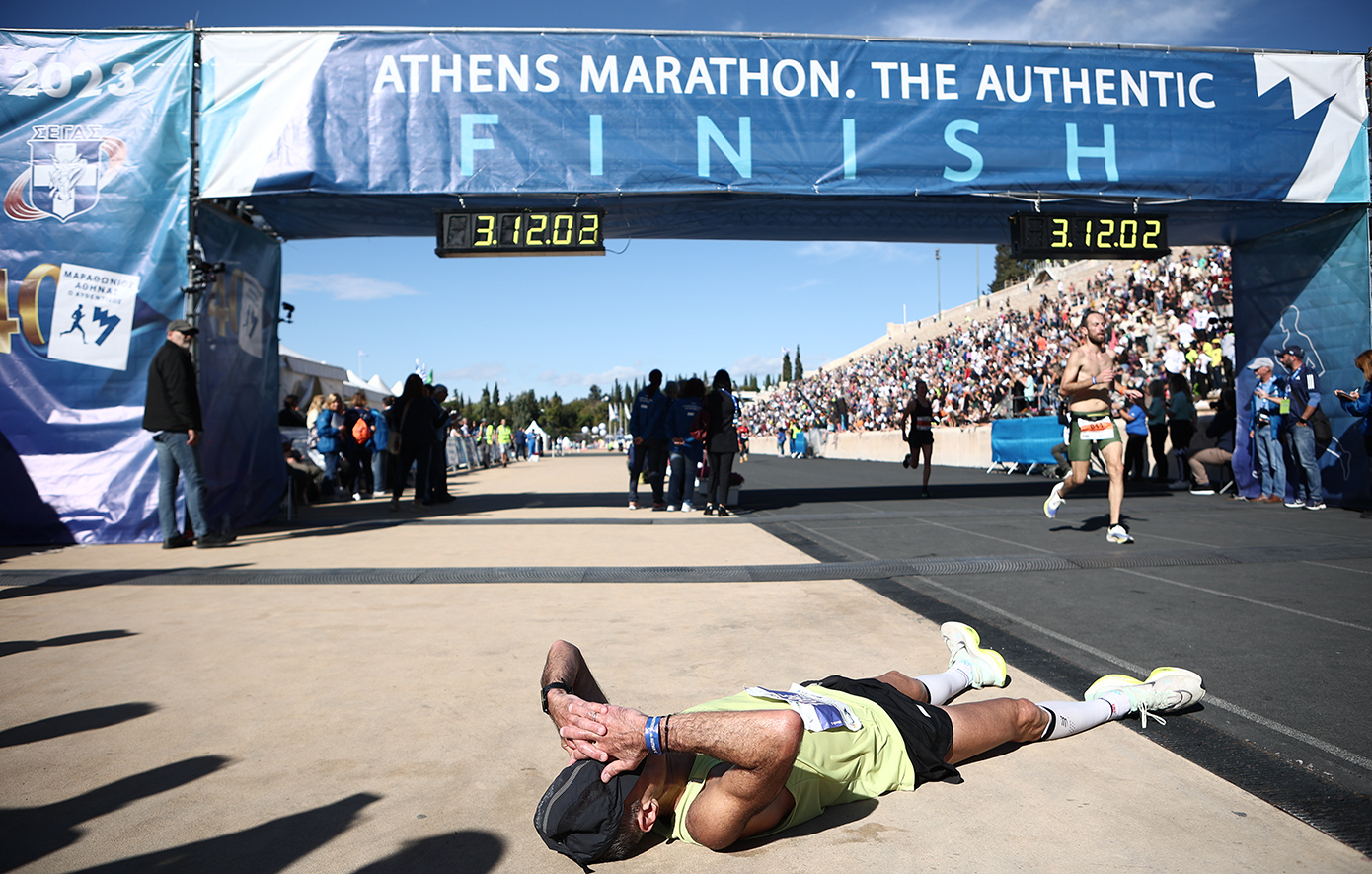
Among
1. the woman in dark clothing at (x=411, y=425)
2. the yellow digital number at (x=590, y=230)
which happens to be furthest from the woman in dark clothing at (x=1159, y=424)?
the woman in dark clothing at (x=411, y=425)

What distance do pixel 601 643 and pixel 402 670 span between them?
3.07 feet

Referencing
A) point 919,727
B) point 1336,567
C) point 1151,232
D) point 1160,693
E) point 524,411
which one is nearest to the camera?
point 919,727

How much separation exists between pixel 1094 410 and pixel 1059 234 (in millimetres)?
3035

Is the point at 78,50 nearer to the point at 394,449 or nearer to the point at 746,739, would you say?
the point at 394,449

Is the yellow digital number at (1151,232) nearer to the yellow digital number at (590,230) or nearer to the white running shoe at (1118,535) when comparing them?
the white running shoe at (1118,535)

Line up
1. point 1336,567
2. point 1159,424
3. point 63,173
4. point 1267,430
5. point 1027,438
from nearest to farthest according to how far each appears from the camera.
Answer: point 1336,567 < point 63,173 < point 1267,430 < point 1159,424 < point 1027,438

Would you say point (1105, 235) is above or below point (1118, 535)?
above

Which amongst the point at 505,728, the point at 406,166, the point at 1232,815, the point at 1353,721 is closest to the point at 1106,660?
the point at 1353,721

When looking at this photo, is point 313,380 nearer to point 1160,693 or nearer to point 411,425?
point 411,425

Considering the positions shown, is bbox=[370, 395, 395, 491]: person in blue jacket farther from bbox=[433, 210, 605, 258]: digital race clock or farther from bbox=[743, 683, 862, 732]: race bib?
bbox=[743, 683, 862, 732]: race bib

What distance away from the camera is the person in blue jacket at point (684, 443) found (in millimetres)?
11016

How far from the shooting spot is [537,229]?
895 centimetres

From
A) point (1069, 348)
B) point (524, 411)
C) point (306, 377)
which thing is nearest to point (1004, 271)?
point (524, 411)

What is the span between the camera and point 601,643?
3967 mm
